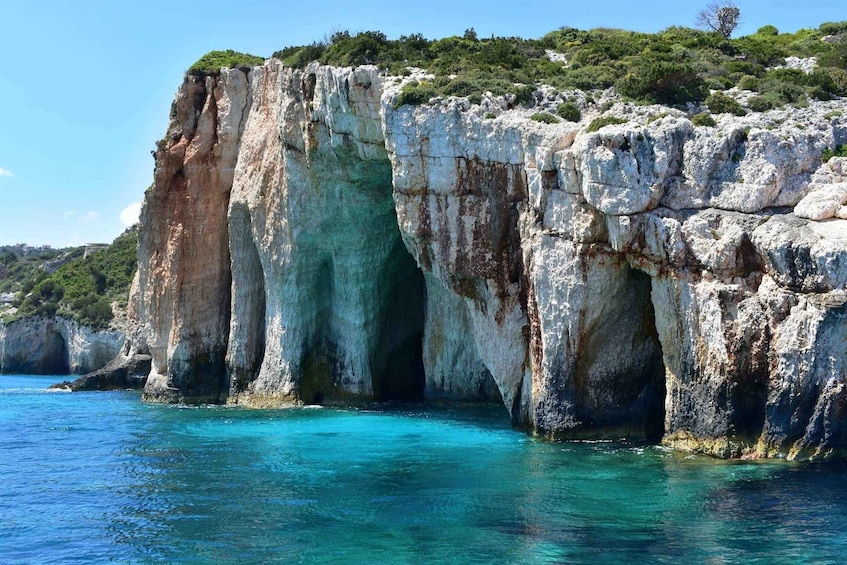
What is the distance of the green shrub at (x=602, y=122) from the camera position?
2853 centimetres

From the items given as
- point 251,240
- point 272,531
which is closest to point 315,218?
point 251,240

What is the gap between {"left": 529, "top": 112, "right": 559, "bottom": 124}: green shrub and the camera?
3053 centimetres

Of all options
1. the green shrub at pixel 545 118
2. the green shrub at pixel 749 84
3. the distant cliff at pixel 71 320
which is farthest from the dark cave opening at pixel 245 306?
the distant cliff at pixel 71 320

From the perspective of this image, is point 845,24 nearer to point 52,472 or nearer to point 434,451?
point 434,451

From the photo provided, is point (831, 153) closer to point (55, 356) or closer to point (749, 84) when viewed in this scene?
point (749, 84)

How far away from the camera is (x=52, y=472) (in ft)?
89.1

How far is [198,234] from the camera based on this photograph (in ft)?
153

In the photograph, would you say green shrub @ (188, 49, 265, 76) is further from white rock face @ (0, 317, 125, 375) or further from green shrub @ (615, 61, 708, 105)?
white rock face @ (0, 317, 125, 375)

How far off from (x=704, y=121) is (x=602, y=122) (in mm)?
2952

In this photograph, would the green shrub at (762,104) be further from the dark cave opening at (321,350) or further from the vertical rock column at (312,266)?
the dark cave opening at (321,350)

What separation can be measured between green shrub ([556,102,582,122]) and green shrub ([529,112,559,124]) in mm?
508

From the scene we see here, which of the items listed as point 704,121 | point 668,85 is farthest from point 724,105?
point 668,85

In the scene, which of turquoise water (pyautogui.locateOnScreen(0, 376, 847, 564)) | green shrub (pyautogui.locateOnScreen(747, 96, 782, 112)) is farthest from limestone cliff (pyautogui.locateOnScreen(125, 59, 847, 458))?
turquoise water (pyautogui.locateOnScreen(0, 376, 847, 564))

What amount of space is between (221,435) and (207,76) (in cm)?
2083
